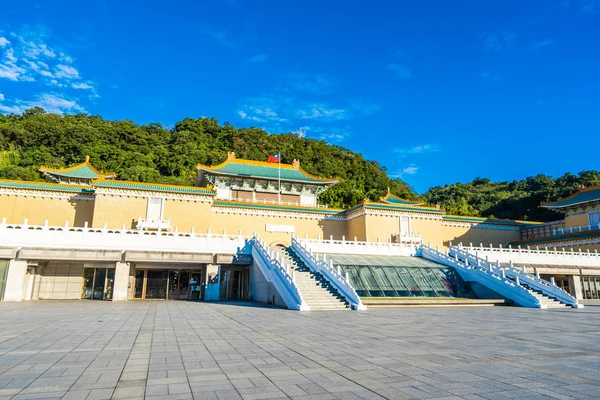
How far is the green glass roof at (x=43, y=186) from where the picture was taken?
2825 centimetres

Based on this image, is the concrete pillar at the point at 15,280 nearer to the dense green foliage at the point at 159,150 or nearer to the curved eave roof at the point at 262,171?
the curved eave roof at the point at 262,171

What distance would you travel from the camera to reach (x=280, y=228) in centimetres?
3275

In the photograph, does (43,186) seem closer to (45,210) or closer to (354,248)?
(45,210)

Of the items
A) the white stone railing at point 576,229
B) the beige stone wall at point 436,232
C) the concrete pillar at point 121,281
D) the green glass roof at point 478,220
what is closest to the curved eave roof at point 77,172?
the concrete pillar at point 121,281

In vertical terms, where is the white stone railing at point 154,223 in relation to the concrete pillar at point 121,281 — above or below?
above

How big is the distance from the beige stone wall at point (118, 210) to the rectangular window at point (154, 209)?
0.28m

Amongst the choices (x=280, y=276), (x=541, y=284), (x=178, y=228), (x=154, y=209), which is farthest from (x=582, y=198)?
(x=154, y=209)

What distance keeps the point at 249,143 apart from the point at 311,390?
7385cm

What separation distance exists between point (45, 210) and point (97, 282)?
9.85m

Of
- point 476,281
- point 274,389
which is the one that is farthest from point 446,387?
point 476,281

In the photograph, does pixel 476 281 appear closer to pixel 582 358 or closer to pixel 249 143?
pixel 582 358

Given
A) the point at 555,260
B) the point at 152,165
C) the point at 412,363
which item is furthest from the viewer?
the point at 152,165

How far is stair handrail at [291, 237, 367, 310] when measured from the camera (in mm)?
16645

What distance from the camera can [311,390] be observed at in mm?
4539
